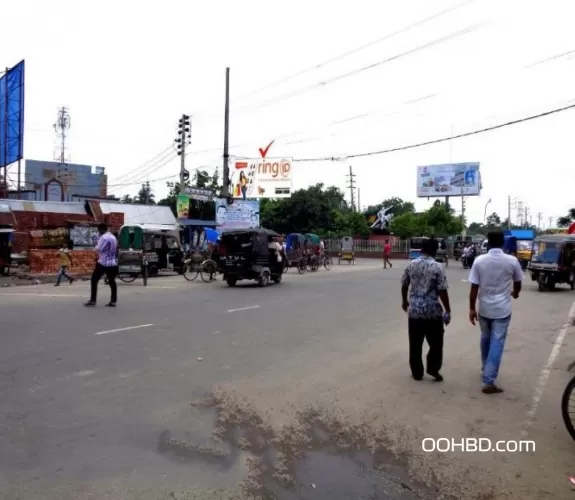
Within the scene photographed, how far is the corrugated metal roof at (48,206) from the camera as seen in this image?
32.5 m

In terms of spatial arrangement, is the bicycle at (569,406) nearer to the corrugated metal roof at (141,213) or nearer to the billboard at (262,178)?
the billboard at (262,178)

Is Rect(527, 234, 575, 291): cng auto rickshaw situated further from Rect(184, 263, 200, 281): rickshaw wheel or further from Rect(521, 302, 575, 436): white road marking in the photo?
Rect(184, 263, 200, 281): rickshaw wheel


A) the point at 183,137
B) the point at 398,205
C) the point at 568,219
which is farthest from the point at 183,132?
the point at 398,205

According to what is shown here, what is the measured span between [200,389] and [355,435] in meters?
2.05

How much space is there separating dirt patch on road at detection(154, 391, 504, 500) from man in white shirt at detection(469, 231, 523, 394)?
1.89 meters

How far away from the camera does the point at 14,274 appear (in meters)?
23.2

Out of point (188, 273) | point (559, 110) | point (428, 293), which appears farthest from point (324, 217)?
point (428, 293)

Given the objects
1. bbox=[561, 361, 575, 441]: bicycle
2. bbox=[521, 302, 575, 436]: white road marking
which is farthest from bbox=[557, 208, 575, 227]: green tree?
bbox=[561, 361, 575, 441]: bicycle

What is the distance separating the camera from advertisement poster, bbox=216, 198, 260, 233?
3506 centimetres

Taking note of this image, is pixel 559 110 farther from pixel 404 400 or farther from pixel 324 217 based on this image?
pixel 324 217

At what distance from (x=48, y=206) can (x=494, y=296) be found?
35.0 meters

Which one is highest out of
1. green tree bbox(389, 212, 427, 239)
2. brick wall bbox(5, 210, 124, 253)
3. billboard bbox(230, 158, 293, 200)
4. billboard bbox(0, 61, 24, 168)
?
billboard bbox(0, 61, 24, 168)

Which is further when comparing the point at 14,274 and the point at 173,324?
the point at 14,274

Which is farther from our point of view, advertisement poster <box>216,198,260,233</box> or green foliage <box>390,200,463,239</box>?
green foliage <box>390,200,463,239</box>
